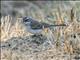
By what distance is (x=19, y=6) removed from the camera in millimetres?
18703

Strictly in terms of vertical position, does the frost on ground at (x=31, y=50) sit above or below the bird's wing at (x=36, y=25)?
below

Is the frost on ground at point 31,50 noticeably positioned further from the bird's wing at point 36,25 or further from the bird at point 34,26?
the bird's wing at point 36,25

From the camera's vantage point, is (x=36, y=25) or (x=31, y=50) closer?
(x=31, y=50)

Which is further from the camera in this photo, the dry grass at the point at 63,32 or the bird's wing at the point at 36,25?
the bird's wing at the point at 36,25

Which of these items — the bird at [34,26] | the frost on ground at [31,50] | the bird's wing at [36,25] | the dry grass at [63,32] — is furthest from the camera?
the bird's wing at [36,25]

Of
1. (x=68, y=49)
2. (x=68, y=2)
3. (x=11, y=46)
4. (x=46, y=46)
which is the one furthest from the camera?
(x=68, y=2)

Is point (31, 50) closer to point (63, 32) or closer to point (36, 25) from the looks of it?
point (63, 32)

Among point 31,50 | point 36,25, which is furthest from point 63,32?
point 36,25

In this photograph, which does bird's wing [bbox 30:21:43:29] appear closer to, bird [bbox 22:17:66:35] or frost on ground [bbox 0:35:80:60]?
bird [bbox 22:17:66:35]

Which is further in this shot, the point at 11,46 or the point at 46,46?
the point at 11,46

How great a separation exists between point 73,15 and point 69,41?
1.47 meters

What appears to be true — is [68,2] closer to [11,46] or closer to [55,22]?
[55,22]

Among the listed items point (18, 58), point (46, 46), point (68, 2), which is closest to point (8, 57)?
point (18, 58)

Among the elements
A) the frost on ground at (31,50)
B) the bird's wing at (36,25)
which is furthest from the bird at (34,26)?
the frost on ground at (31,50)
